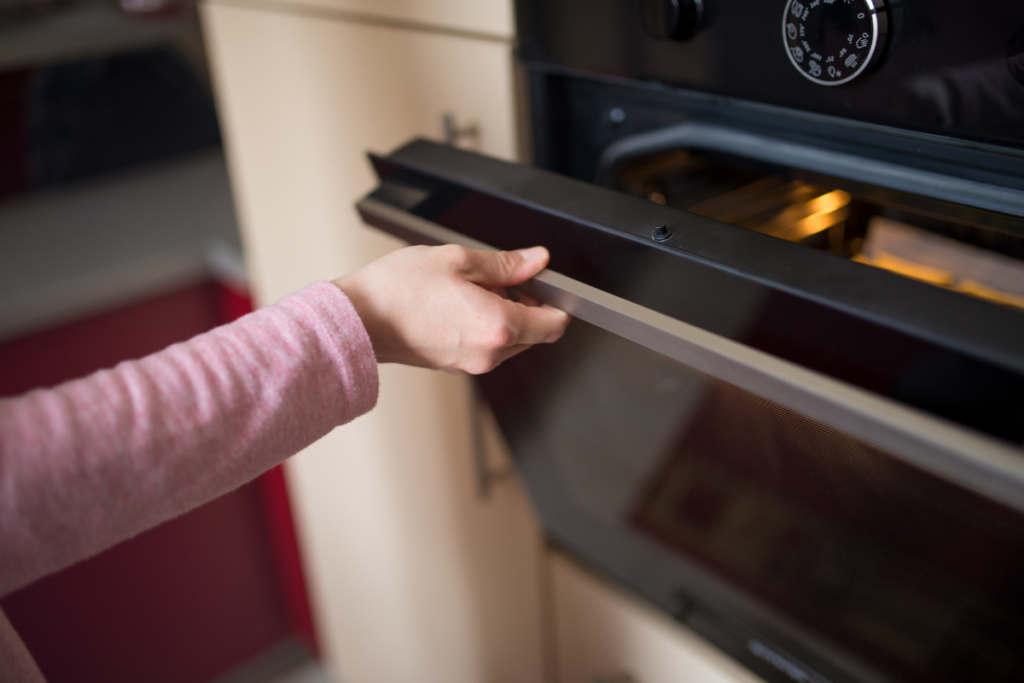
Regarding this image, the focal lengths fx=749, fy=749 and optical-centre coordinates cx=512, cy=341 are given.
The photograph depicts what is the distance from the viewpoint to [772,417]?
0.39 meters

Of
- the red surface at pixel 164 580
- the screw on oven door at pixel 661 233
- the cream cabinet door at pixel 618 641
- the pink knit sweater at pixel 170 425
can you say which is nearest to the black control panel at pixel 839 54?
the screw on oven door at pixel 661 233

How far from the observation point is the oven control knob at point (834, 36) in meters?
0.35

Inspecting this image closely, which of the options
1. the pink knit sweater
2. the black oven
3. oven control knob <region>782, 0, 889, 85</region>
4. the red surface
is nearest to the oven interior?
the black oven

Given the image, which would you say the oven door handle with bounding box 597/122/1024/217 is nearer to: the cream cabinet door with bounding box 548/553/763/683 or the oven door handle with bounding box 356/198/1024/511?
the oven door handle with bounding box 356/198/1024/511

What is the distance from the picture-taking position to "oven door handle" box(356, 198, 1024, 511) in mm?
269

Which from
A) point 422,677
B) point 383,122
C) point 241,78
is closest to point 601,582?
point 422,677

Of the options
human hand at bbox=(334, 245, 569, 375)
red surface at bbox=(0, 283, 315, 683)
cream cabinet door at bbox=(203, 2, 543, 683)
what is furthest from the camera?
red surface at bbox=(0, 283, 315, 683)

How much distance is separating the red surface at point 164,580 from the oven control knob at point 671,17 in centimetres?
81

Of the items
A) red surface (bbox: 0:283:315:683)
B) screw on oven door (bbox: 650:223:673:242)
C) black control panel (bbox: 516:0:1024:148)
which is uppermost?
black control panel (bbox: 516:0:1024:148)

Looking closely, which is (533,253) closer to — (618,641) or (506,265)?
(506,265)

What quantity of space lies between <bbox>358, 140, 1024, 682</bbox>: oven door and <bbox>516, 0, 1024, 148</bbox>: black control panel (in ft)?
0.18

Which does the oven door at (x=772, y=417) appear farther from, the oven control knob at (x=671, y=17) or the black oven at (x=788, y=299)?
the oven control knob at (x=671, y=17)

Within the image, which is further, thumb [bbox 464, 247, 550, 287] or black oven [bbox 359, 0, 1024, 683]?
thumb [bbox 464, 247, 550, 287]

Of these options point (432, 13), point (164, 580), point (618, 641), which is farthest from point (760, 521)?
point (164, 580)
